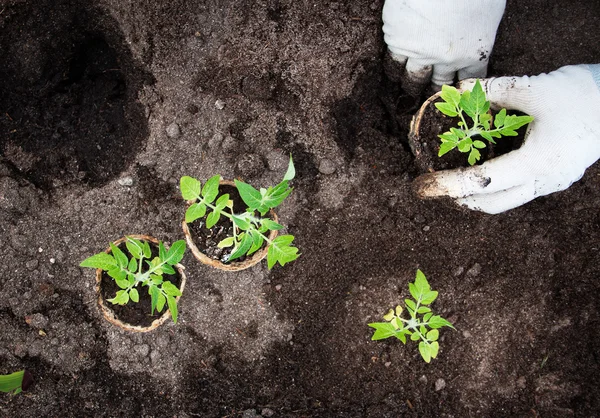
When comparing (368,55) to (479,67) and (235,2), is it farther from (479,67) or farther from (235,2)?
(235,2)

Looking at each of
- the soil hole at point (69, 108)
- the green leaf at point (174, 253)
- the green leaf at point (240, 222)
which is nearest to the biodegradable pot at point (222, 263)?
the green leaf at point (174, 253)

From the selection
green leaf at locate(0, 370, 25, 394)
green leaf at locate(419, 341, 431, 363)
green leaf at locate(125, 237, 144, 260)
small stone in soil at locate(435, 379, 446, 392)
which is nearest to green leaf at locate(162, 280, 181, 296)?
green leaf at locate(125, 237, 144, 260)

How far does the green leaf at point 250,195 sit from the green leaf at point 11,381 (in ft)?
4.05

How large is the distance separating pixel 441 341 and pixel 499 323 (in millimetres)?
251

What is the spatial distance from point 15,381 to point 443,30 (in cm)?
214

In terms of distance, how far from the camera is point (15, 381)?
208 centimetres

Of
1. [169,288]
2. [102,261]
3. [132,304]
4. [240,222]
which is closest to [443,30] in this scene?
[240,222]

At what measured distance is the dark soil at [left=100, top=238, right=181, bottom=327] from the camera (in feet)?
6.81

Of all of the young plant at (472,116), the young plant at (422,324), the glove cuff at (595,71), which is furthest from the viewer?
the glove cuff at (595,71)

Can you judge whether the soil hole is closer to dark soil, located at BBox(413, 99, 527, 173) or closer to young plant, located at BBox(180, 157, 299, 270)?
young plant, located at BBox(180, 157, 299, 270)

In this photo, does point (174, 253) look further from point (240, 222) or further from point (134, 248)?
point (240, 222)

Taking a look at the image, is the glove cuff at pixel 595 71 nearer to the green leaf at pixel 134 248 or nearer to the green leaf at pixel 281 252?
the green leaf at pixel 281 252

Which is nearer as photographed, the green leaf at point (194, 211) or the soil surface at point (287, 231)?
the green leaf at point (194, 211)

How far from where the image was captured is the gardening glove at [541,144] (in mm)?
1956
